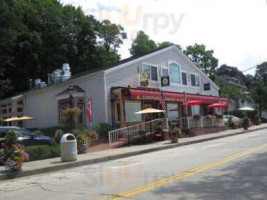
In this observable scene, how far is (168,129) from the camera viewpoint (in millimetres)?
29719

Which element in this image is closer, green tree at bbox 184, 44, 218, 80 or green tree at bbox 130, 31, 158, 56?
green tree at bbox 130, 31, 158, 56

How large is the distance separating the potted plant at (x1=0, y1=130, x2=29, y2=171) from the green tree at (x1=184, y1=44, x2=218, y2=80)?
5940cm

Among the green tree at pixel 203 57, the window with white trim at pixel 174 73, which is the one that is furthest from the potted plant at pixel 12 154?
the green tree at pixel 203 57

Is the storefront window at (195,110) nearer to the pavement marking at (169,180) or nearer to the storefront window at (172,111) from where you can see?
the storefront window at (172,111)

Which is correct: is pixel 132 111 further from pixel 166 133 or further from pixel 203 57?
pixel 203 57

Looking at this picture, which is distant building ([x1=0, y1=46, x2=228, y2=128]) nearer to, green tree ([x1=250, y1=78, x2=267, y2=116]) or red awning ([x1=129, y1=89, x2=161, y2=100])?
red awning ([x1=129, y1=89, x2=161, y2=100])

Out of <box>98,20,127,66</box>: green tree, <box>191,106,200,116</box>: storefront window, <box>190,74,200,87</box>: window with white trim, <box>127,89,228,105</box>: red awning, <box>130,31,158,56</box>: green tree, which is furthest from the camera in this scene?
<box>130,31,158,56</box>: green tree

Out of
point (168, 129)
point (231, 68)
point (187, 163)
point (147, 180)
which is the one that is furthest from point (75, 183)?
point (231, 68)

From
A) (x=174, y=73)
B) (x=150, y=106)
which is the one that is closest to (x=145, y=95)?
(x=150, y=106)

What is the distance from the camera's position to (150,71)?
34.6 meters

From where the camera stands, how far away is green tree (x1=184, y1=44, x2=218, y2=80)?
239ft

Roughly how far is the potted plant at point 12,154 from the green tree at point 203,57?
59396mm

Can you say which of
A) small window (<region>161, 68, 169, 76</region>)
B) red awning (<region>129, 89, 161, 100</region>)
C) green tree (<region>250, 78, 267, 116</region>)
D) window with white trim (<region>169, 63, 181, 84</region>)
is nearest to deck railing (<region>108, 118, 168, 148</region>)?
red awning (<region>129, 89, 161, 100</region>)

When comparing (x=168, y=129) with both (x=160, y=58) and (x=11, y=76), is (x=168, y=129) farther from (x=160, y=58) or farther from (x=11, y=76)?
(x=11, y=76)
